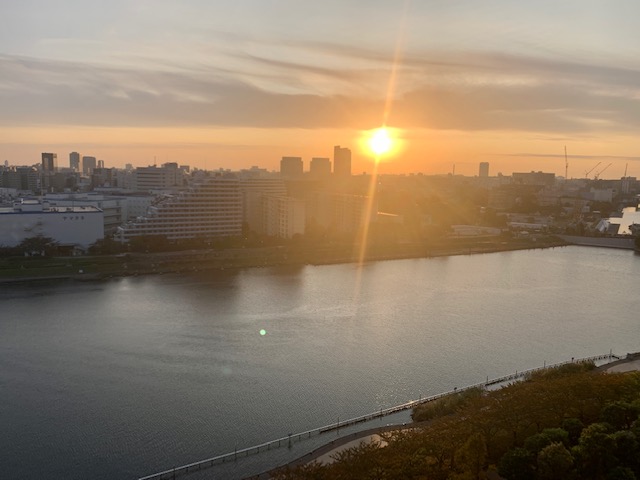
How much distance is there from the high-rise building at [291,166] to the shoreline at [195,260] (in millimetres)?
11720

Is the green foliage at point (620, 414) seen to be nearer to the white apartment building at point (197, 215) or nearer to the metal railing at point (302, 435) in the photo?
the metal railing at point (302, 435)

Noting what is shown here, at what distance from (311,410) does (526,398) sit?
131cm

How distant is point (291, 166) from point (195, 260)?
1392 cm

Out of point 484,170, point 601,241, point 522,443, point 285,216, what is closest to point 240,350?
point 522,443

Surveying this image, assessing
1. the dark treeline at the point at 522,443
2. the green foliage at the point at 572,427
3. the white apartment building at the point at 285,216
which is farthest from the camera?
the white apartment building at the point at 285,216

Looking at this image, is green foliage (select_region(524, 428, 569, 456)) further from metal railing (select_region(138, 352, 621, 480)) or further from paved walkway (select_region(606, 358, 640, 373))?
paved walkway (select_region(606, 358, 640, 373))

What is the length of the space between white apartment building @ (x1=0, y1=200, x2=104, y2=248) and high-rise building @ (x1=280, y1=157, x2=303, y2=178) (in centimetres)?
1319

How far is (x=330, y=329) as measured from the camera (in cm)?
527

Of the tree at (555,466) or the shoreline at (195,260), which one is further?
the shoreline at (195,260)

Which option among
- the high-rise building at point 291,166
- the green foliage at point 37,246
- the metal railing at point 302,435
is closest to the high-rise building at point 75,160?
the high-rise building at point 291,166

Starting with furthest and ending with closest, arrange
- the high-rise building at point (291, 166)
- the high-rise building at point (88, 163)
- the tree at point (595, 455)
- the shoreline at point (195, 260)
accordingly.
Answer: the high-rise building at point (88, 163), the high-rise building at point (291, 166), the shoreline at point (195, 260), the tree at point (595, 455)

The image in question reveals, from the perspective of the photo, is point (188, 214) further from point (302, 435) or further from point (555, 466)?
point (555, 466)

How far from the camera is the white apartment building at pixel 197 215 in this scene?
961 cm

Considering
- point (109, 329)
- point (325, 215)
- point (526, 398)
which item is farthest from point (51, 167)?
point (526, 398)
